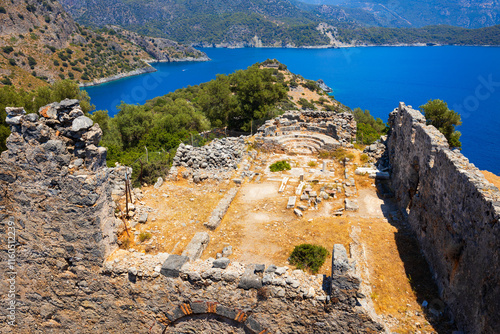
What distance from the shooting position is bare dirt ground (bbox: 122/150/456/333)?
29.8 feet

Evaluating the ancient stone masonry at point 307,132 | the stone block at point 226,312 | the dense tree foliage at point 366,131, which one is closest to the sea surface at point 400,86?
the dense tree foliage at point 366,131

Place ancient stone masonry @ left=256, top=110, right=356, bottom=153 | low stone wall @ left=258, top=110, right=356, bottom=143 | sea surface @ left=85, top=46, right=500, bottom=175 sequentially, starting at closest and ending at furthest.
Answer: ancient stone masonry @ left=256, top=110, right=356, bottom=153, low stone wall @ left=258, top=110, right=356, bottom=143, sea surface @ left=85, top=46, right=500, bottom=175

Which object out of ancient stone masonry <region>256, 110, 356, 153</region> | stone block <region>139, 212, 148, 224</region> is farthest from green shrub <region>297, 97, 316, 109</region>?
stone block <region>139, 212, 148, 224</region>

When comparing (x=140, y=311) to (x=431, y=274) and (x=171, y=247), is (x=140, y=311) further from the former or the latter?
(x=431, y=274)

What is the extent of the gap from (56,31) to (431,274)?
414 feet

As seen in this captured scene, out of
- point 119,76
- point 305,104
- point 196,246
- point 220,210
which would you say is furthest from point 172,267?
point 119,76

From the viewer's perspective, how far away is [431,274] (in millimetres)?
9852

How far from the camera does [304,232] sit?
12.1m

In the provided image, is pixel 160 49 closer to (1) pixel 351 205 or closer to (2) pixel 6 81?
(2) pixel 6 81

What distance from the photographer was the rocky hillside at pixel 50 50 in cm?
7588

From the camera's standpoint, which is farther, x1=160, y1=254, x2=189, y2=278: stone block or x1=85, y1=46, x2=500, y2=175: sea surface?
x1=85, y1=46, x2=500, y2=175: sea surface

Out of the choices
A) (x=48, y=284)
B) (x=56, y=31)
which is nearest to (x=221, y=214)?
(x=48, y=284)

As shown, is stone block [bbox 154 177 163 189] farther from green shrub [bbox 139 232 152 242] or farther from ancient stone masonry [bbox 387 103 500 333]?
ancient stone masonry [bbox 387 103 500 333]

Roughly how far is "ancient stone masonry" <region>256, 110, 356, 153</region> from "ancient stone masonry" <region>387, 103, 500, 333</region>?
10269mm
